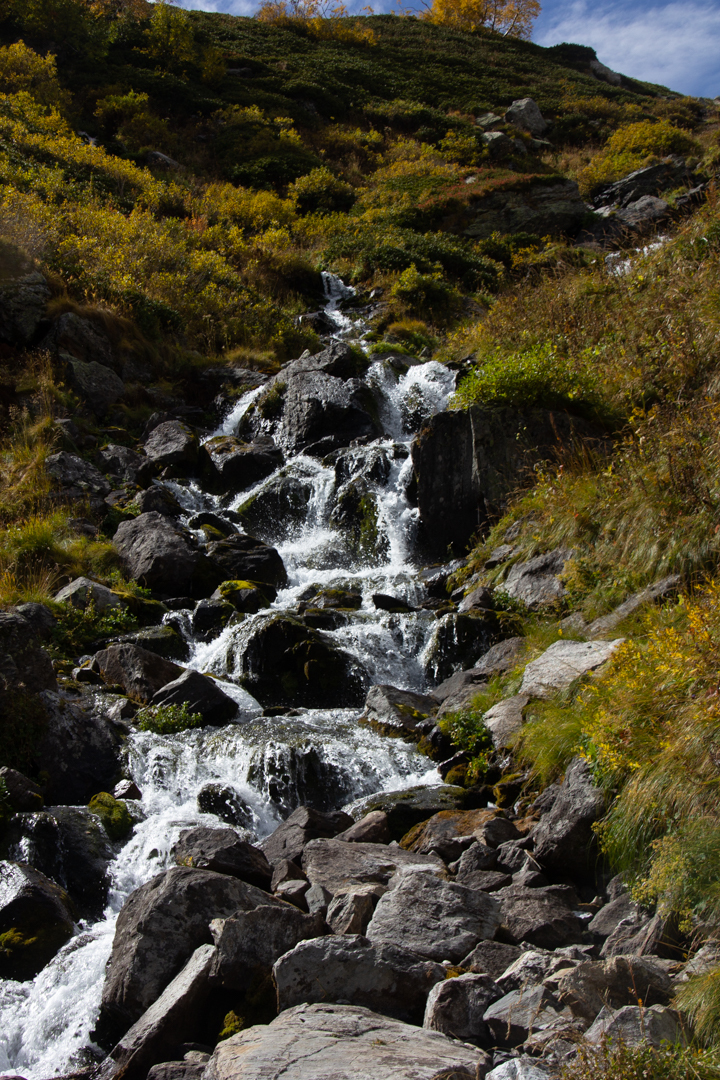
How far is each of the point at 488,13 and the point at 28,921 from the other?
65.9 meters

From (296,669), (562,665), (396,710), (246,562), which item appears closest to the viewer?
(562,665)

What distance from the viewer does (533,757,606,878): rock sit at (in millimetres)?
4180

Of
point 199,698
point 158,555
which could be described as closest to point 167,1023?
point 199,698

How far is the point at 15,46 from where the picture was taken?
26.7 m

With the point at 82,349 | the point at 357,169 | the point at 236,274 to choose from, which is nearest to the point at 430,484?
the point at 82,349

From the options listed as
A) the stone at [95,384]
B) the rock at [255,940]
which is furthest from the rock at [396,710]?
the stone at [95,384]

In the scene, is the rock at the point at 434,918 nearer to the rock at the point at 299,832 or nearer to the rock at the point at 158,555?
the rock at the point at 299,832

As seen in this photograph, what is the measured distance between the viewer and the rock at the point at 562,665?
18.1 feet

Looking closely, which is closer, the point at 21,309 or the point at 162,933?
the point at 162,933

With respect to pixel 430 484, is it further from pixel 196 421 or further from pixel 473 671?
pixel 196 421

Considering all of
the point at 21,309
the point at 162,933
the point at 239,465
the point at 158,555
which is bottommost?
the point at 162,933

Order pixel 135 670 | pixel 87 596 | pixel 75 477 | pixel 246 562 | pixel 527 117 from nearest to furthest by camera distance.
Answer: pixel 135 670 < pixel 87 596 < pixel 246 562 < pixel 75 477 < pixel 527 117

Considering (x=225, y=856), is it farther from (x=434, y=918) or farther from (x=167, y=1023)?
(x=434, y=918)

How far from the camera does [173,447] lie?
42.2ft
